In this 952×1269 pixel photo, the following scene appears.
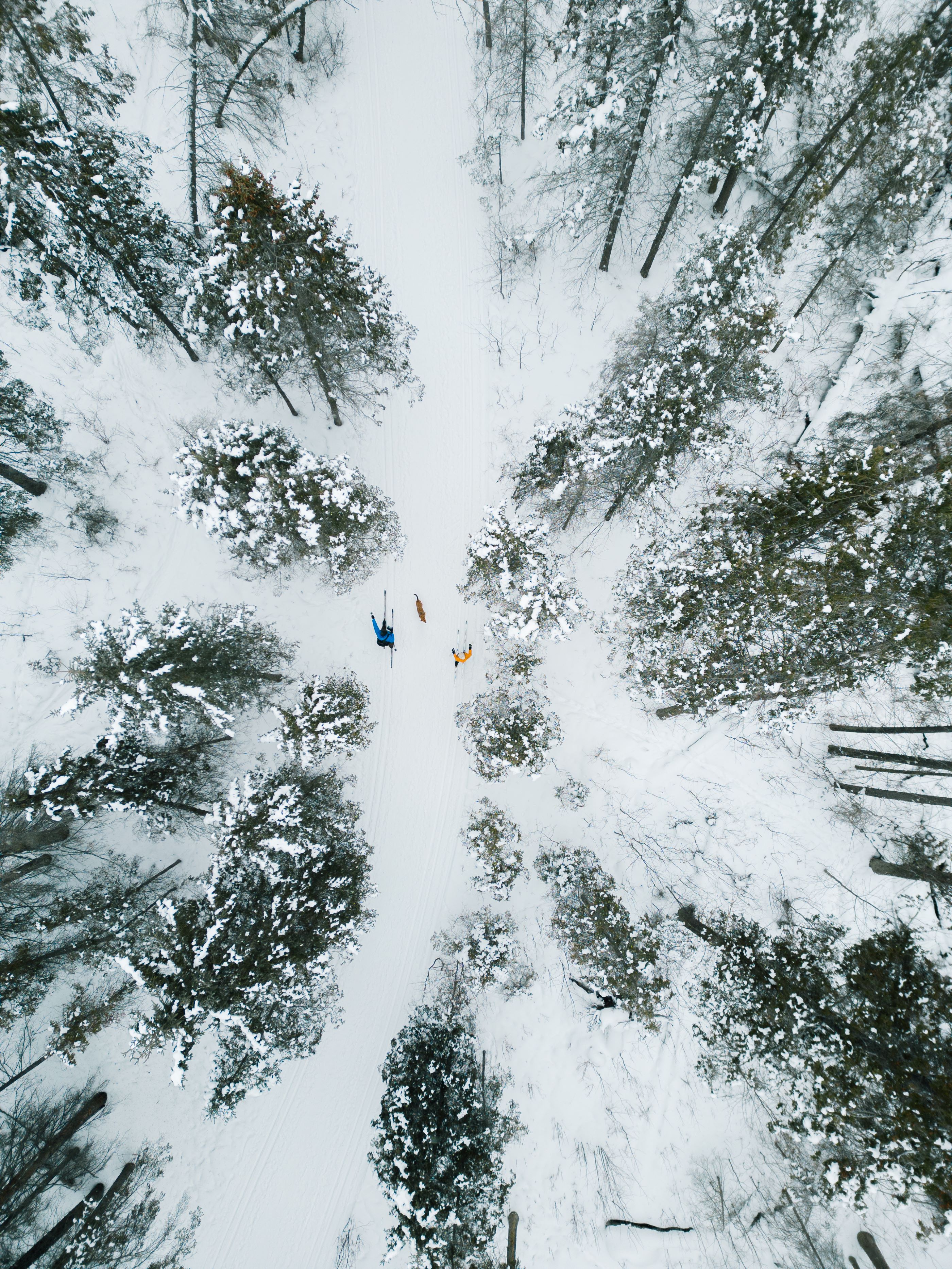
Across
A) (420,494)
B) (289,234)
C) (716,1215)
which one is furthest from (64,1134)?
(289,234)

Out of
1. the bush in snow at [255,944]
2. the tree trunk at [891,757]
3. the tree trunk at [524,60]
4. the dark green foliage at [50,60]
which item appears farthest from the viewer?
the tree trunk at [524,60]

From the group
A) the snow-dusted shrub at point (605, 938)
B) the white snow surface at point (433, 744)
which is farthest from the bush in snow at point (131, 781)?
the snow-dusted shrub at point (605, 938)

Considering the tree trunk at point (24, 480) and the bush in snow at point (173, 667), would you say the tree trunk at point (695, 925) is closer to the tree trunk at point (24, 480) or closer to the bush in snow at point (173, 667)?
the bush in snow at point (173, 667)

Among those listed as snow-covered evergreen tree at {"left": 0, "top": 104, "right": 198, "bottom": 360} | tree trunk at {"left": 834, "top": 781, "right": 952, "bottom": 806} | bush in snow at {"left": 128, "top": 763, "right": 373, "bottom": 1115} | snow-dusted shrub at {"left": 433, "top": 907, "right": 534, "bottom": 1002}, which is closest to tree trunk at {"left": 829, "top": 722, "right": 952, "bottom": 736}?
tree trunk at {"left": 834, "top": 781, "right": 952, "bottom": 806}

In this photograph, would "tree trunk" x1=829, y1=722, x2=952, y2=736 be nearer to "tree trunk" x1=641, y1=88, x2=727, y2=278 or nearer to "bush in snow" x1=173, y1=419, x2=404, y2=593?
"bush in snow" x1=173, y1=419, x2=404, y2=593

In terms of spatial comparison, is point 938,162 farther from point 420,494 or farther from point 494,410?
point 420,494

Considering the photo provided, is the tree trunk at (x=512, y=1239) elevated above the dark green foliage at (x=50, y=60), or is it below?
below

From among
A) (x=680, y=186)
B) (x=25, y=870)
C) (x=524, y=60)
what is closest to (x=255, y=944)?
(x=25, y=870)

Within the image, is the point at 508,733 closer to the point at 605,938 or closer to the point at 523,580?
the point at 523,580
